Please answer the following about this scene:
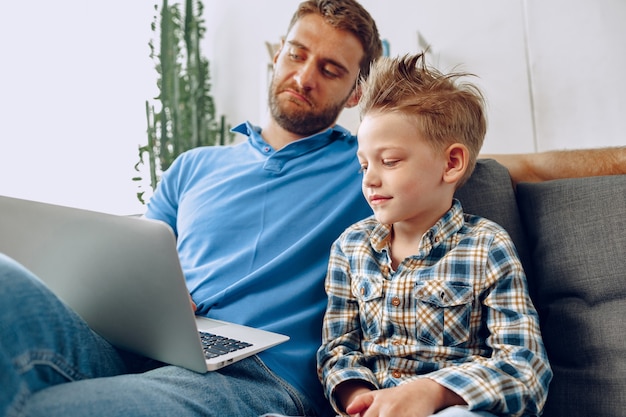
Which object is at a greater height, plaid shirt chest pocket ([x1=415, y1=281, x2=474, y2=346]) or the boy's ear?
the boy's ear

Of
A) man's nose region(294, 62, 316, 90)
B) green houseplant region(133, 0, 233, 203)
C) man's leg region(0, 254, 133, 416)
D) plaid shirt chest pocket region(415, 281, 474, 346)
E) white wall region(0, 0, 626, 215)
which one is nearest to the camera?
man's leg region(0, 254, 133, 416)

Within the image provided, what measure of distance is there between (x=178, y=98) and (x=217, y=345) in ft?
6.47

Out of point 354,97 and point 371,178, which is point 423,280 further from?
point 354,97

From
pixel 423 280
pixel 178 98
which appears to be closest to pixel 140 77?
pixel 178 98

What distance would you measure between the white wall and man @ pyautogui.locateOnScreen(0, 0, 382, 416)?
90 cm

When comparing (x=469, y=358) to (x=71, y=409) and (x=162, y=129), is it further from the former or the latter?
(x=162, y=129)

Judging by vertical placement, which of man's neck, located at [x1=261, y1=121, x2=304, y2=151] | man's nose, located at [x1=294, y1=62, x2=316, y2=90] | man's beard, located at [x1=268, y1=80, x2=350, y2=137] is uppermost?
man's nose, located at [x1=294, y1=62, x2=316, y2=90]

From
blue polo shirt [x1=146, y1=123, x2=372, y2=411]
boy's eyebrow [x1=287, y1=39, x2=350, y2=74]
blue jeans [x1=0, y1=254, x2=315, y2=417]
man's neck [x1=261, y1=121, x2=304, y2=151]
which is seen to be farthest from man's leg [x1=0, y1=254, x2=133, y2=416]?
boy's eyebrow [x1=287, y1=39, x2=350, y2=74]

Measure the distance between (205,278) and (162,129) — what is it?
1.51 metres

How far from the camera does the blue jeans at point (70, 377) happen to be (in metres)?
0.66

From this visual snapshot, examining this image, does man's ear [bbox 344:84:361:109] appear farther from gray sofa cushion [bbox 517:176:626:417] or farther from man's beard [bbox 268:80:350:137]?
gray sofa cushion [bbox 517:176:626:417]

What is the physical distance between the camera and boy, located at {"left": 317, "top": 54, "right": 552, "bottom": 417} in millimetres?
875

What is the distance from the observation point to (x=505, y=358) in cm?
88

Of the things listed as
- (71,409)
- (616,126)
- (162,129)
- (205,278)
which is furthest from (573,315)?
(162,129)
